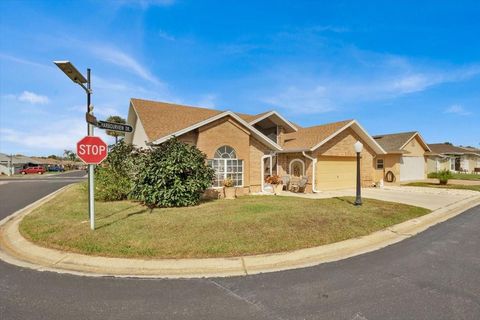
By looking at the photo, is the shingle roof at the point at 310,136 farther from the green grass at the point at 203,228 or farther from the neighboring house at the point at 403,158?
the green grass at the point at 203,228

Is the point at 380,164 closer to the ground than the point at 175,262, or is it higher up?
higher up

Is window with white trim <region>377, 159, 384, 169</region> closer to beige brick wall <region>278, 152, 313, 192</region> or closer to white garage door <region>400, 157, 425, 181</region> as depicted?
white garage door <region>400, 157, 425, 181</region>

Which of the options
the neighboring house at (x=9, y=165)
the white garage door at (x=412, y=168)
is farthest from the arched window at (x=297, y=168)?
the neighboring house at (x=9, y=165)

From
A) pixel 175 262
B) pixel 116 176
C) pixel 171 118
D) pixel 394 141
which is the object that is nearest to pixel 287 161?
pixel 171 118

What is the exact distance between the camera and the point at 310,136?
62.1 feet

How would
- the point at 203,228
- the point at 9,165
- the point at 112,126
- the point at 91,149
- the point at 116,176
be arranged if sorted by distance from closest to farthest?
the point at 203,228 → the point at 91,149 → the point at 112,126 → the point at 116,176 → the point at 9,165

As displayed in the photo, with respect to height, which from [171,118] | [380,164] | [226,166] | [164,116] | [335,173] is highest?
[164,116]

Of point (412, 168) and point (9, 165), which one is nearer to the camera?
point (412, 168)

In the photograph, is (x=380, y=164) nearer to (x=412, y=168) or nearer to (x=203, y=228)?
(x=412, y=168)

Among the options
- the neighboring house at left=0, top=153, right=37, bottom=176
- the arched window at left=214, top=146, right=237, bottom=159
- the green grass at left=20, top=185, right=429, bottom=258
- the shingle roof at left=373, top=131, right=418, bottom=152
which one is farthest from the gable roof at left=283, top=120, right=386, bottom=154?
the neighboring house at left=0, top=153, right=37, bottom=176

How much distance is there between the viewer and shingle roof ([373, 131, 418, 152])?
76.8ft

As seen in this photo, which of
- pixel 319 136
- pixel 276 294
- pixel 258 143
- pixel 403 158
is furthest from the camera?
pixel 403 158

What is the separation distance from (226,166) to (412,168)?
21.3 m

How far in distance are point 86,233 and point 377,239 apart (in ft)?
25.0
